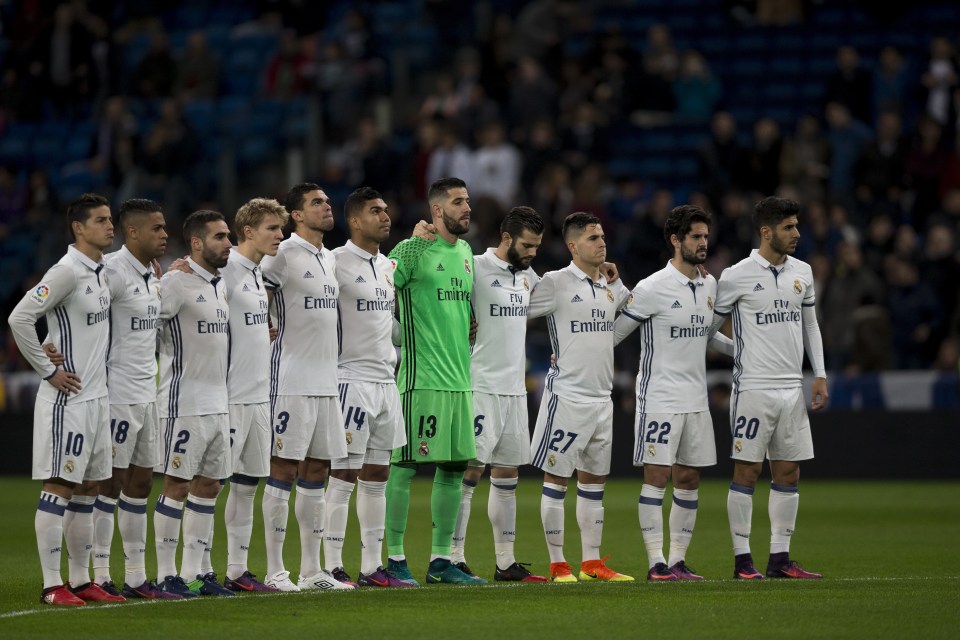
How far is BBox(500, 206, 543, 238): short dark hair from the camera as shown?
1231 centimetres

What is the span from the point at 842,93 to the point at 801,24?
7.99 ft

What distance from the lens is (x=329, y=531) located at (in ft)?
38.0

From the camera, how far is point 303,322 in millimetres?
11500

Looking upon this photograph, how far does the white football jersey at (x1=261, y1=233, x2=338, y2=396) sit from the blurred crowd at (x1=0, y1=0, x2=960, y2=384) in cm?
1054

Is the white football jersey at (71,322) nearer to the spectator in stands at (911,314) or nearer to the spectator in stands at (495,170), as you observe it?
the spectator in stands at (911,314)

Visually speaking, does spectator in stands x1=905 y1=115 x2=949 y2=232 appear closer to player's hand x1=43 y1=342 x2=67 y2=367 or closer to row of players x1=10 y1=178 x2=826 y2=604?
row of players x1=10 y1=178 x2=826 y2=604

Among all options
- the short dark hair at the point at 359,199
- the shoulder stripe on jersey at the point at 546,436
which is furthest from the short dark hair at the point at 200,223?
the shoulder stripe on jersey at the point at 546,436

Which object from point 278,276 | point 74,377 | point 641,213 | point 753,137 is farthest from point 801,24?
point 74,377

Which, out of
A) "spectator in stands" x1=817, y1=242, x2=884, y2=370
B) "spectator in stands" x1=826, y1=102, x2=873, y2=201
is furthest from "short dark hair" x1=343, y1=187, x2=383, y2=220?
"spectator in stands" x1=826, y1=102, x2=873, y2=201

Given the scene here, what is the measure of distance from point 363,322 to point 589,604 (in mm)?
2668

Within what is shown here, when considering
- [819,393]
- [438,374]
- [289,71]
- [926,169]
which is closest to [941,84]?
[926,169]

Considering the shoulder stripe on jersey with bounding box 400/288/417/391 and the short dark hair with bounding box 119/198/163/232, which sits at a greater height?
the short dark hair with bounding box 119/198/163/232

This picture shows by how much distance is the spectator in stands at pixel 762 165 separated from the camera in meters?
23.1

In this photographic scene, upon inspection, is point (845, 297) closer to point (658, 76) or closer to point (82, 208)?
point (658, 76)
